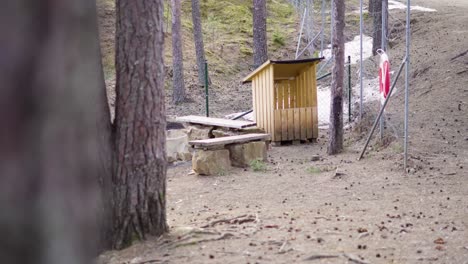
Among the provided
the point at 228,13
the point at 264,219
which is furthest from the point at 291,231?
the point at 228,13

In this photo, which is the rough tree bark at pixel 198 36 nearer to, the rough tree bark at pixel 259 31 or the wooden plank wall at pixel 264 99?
the rough tree bark at pixel 259 31

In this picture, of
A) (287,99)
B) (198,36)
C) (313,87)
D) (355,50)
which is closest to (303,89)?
(313,87)

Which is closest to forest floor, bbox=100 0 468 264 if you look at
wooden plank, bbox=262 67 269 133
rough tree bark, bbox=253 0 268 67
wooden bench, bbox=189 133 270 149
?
wooden bench, bbox=189 133 270 149

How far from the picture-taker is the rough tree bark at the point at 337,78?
10.2 meters

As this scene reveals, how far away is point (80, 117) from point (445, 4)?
28695 mm

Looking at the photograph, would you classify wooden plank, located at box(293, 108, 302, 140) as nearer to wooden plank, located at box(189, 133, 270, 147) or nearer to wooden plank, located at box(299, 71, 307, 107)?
wooden plank, located at box(299, 71, 307, 107)

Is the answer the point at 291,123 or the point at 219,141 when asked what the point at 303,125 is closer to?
the point at 291,123

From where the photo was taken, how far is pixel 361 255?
4.70 metres

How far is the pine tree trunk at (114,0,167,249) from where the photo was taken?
4.91 meters

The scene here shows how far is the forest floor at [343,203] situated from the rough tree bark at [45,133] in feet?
11.5

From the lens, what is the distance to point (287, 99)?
43.5 ft

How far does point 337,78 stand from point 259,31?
350 inches

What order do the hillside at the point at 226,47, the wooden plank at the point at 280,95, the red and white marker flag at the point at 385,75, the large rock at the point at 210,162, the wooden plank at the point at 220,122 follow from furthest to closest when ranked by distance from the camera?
the hillside at the point at 226,47 < the wooden plank at the point at 280,95 < the wooden plank at the point at 220,122 < the large rock at the point at 210,162 < the red and white marker flag at the point at 385,75

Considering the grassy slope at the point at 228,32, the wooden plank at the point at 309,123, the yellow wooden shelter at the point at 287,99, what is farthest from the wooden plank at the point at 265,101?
the grassy slope at the point at 228,32
